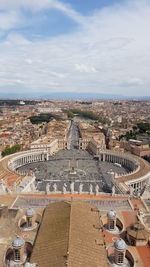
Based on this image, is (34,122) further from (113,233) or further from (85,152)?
(113,233)

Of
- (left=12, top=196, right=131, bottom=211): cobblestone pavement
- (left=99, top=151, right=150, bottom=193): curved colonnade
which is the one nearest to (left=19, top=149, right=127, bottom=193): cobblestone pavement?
(left=99, top=151, right=150, bottom=193): curved colonnade

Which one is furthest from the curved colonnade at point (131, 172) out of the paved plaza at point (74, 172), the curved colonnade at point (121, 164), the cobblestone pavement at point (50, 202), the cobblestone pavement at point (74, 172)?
the cobblestone pavement at point (50, 202)

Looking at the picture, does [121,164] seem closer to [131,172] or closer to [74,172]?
[131,172]

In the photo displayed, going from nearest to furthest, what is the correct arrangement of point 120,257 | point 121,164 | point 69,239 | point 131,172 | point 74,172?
1. point 69,239
2. point 120,257
3. point 131,172
4. point 74,172
5. point 121,164

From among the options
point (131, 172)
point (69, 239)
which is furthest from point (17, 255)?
point (131, 172)

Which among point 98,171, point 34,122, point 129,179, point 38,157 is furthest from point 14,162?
point 34,122
